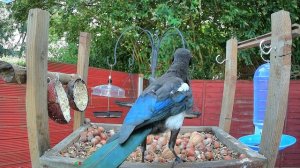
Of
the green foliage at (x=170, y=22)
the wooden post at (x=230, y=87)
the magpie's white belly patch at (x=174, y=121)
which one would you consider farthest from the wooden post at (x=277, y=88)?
the green foliage at (x=170, y=22)

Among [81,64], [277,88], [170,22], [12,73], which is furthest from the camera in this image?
[170,22]

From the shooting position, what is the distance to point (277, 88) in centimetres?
146

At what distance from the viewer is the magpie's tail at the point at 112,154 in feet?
3.44

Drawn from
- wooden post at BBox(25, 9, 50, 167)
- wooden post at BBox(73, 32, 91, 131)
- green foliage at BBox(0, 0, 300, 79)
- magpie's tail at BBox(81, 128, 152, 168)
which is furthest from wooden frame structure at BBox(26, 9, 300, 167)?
green foliage at BBox(0, 0, 300, 79)

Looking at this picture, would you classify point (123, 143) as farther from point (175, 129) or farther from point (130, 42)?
point (130, 42)

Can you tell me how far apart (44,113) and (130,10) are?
2.68 m

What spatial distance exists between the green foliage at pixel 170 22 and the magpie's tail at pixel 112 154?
2527 mm

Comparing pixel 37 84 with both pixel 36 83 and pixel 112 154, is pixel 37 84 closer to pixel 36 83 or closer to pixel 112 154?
pixel 36 83

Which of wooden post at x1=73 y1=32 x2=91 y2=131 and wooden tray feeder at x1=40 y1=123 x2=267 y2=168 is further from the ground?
wooden post at x1=73 y1=32 x2=91 y2=131

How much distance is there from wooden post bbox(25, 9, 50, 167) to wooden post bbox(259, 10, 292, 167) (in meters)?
0.84

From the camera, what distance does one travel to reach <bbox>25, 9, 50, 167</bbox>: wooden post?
1335 millimetres

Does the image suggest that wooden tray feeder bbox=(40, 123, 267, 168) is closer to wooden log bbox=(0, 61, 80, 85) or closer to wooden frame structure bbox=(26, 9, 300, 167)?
wooden frame structure bbox=(26, 9, 300, 167)

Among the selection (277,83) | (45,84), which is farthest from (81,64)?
(277,83)

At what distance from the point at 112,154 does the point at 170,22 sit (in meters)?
2.63
